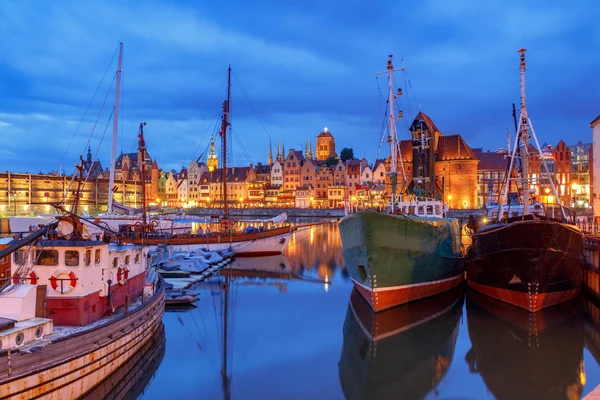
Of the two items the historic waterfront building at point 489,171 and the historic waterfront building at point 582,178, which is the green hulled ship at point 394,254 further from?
the historic waterfront building at point 489,171

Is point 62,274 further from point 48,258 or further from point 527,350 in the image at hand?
point 527,350

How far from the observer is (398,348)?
56.7 feet

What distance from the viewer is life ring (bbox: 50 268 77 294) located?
A: 1306 centimetres

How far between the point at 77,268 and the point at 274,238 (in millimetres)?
31039

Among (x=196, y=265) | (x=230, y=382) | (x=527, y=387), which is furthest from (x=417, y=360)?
(x=196, y=265)

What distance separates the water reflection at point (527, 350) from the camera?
45.8 feet

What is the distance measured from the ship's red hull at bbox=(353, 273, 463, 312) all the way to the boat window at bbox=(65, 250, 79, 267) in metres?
11.8

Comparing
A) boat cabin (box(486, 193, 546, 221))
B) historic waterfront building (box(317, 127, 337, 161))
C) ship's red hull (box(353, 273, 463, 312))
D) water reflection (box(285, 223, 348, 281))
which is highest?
historic waterfront building (box(317, 127, 337, 161))

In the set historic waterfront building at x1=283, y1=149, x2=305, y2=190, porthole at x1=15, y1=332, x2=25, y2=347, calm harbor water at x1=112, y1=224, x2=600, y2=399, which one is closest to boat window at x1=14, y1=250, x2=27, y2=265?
porthole at x1=15, y1=332, x2=25, y2=347

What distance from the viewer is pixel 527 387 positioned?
45.5 ft

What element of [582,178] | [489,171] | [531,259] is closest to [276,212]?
[489,171]

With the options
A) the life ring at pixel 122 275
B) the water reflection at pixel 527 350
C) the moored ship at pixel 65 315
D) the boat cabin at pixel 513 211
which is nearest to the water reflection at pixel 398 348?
the water reflection at pixel 527 350

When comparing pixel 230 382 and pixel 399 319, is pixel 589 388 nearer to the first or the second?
pixel 399 319

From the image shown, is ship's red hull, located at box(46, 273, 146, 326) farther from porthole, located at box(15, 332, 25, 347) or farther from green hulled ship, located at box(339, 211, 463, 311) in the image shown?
green hulled ship, located at box(339, 211, 463, 311)
